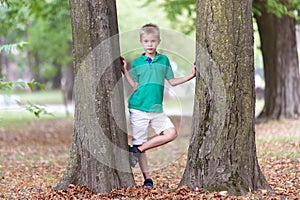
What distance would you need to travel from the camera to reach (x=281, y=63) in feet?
45.0

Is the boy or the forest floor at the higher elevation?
the boy

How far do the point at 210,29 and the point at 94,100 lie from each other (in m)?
1.48

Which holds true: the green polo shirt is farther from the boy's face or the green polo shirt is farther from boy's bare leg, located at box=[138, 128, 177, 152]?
boy's bare leg, located at box=[138, 128, 177, 152]

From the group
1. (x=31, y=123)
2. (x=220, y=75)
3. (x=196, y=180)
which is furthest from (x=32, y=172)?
(x=31, y=123)

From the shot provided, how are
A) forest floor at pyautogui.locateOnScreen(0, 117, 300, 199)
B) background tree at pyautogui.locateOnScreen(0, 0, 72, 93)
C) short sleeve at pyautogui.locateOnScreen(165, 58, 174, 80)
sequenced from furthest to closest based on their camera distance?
1. background tree at pyautogui.locateOnScreen(0, 0, 72, 93)
2. short sleeve at pyautogui.locateOnScreen(165, 58, 174, 80)
3. forest floor at pyautogui.locateOnScreen(0, 117, 300, 199)

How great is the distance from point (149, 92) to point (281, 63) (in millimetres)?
8912

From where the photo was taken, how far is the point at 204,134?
5355 millimetres

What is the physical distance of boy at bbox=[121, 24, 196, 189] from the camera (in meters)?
5.63

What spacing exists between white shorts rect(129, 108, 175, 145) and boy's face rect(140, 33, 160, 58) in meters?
0.67

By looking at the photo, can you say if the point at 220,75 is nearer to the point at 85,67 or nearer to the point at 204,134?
the point at 204,134

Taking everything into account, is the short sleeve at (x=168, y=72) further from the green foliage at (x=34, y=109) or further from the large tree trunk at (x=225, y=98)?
the green foliage at (x=34, y=109)

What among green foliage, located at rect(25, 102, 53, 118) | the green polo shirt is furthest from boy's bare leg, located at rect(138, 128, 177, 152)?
green foliage, located at rect(25, 102, 53, 118)

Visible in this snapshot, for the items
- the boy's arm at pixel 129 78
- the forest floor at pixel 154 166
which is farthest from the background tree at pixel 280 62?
the boy's arm at pixel 129 78

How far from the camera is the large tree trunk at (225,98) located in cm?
525
